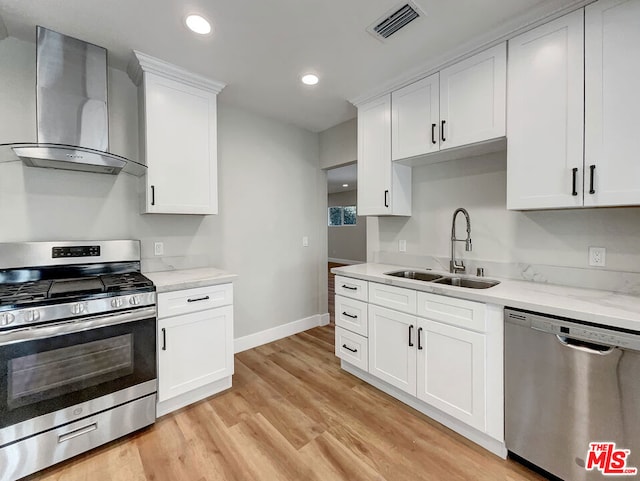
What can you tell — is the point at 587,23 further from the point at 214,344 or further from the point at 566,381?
the point at 214,344

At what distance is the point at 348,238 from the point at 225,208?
276 inches

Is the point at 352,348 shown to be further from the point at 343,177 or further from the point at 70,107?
the point at 343,177

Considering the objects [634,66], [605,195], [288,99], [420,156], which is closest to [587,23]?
[634,66]

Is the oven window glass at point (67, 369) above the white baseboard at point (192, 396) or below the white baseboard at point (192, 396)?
above

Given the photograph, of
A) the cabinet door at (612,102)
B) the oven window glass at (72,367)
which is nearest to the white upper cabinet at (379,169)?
the cabinet door at (612,102)

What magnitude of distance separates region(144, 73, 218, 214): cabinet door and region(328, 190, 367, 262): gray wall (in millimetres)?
6836

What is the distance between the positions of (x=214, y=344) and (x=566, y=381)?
2275 millimetres

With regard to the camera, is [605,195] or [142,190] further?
[142,190]

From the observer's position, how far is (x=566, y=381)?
1396 mm

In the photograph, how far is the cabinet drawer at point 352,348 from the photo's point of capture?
2.41m

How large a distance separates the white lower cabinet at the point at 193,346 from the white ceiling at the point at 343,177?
3.77 metres

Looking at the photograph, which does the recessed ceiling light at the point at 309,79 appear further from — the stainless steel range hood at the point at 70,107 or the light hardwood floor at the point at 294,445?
the light hardwood floor at the point at 294,445

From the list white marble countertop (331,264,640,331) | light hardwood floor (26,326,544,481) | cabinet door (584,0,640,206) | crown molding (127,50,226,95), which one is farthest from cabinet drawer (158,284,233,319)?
cabinet door (584,0,640,206)

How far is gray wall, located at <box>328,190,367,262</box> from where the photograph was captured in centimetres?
914
